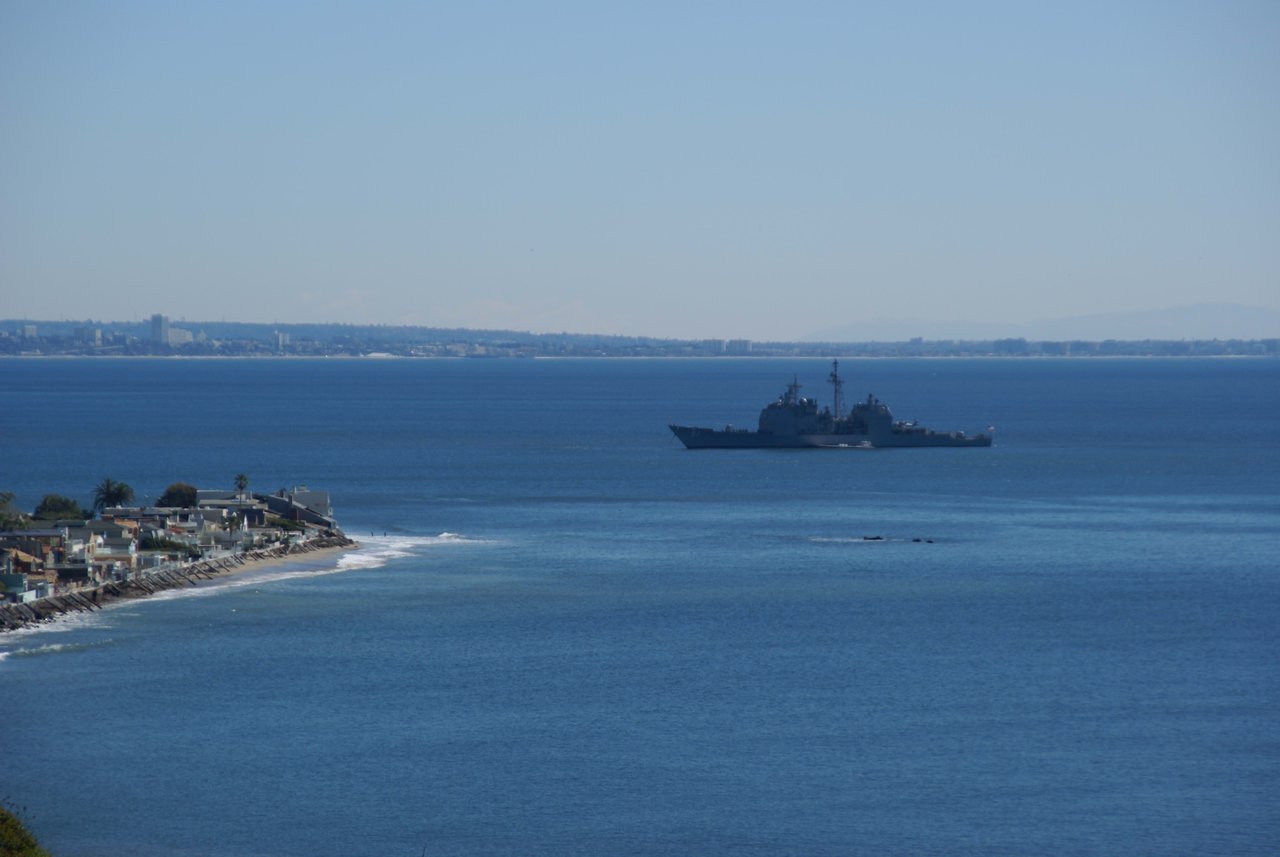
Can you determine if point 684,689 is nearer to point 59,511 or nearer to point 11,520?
point 11,520

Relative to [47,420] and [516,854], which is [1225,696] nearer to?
[516,854]

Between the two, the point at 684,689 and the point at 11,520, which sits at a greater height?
the point at 11,520

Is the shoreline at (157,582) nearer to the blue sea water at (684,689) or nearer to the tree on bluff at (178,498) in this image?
the blue sea water at (684,689)

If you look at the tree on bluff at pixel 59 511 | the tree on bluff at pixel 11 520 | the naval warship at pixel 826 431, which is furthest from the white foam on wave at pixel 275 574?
the naval warship at pixel 826 431

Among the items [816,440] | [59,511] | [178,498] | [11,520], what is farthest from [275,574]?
[816,440]

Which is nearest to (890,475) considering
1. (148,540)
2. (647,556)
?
(647,556)
